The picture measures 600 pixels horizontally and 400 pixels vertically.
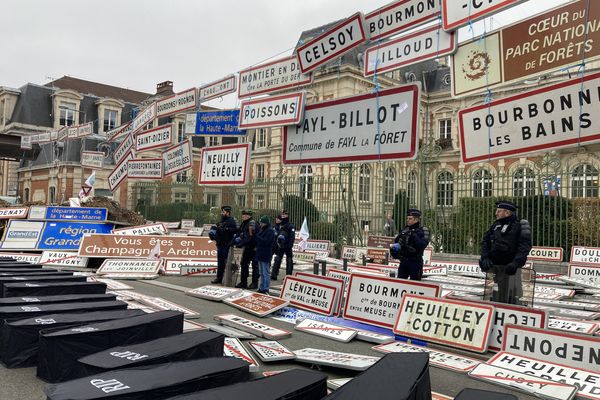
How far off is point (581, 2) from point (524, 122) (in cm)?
126

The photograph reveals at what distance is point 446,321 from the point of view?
7012 mm

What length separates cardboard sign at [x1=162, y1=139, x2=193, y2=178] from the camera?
11.1 meters

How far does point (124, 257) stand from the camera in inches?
590

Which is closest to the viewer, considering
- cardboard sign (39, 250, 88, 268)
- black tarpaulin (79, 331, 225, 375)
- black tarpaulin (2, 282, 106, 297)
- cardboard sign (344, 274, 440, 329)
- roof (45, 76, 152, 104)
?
black tarpaulin (79, 331, 225, 375)

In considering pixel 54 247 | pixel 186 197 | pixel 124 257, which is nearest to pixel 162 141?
pixel 124 257

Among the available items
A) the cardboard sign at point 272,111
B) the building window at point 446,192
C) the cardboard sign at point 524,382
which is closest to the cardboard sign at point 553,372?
the cardboard sign at point 524,382

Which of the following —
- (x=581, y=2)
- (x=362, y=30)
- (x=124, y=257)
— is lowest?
(x=124, y=257)

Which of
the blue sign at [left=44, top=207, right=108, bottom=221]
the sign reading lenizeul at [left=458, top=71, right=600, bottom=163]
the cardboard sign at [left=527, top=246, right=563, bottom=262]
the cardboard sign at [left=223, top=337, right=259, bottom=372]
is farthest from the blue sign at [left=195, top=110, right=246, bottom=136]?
the cardboard sign at [left=527, top=246, right=563, bottom=262]

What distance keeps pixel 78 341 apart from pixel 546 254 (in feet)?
45.0

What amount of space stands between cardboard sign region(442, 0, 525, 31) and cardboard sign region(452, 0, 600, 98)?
237 millimetres

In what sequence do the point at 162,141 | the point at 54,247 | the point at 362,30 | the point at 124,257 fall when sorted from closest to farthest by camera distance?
the point at 362,30 → the point at 162,141 → the point at 124,257 → the point at 54,247

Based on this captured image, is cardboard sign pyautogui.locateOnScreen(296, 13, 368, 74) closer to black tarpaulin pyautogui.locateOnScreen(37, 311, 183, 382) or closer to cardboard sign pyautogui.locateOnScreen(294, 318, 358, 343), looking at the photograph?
cardboard sign pyautogui.locateOnScreen(294, 318, 358, 343)

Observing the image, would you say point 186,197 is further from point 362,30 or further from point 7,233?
point 362,30

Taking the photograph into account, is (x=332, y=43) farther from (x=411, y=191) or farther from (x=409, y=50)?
(x=411, y=191)
